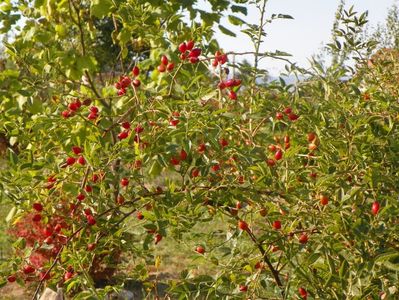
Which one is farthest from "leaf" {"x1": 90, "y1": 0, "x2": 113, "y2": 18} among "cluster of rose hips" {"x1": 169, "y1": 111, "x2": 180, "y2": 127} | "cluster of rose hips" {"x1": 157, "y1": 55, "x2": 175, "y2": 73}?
"cluster of rose hips" {"x1": 169, "y1": 111, "x2": 180, "y2": 127}

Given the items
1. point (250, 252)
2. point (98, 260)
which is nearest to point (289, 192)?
point (250, 252)

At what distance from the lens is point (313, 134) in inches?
103

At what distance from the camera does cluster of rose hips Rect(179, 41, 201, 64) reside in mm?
2593

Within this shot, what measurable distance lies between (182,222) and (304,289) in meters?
0.59

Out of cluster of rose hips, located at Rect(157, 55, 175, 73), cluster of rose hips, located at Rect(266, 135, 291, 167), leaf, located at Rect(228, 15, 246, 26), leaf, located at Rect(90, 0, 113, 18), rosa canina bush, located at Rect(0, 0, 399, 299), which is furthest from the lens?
leaf, located at Rect(228, 15, 246, 26)

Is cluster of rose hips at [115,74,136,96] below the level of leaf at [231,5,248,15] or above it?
below

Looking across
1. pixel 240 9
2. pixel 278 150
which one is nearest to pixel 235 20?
pixel 240 9

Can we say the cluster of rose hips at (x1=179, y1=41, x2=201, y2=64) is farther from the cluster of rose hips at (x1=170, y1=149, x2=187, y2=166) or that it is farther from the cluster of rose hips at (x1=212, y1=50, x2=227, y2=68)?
the cluster of rose hips at (x1=170, y1=149, x2=187, y2=166)

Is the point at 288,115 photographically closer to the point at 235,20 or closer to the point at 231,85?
the point at 231,85

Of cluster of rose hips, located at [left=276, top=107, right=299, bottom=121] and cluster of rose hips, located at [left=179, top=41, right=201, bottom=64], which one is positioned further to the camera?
cluster of rose hips, located at [left=179, top=41, right=201, bottom=64]

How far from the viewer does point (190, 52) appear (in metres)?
2.66

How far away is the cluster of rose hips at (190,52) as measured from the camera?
2.59 metres

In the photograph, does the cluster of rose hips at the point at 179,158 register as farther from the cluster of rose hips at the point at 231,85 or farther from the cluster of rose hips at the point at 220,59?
the cluster of rose hips at the point at 220,59

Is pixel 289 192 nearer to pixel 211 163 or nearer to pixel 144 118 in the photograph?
pixel 211 163
